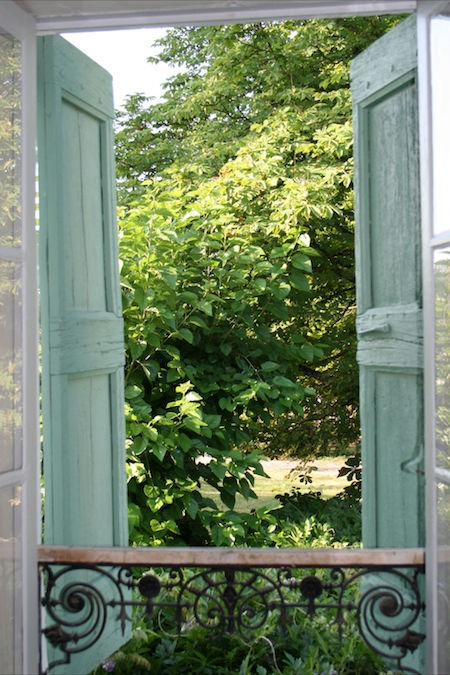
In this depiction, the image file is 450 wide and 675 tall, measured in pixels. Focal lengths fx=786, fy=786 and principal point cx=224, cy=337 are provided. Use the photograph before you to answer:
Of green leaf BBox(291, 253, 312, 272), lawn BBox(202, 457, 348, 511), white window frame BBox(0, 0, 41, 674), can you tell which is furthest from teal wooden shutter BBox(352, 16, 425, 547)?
lawn BBox(202, 457, 348, 511)

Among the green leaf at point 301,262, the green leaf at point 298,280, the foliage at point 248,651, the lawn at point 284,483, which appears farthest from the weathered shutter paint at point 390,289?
the lawn at point 284,483

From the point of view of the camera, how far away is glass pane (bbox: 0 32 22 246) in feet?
6.47

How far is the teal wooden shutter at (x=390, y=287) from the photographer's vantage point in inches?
88.8

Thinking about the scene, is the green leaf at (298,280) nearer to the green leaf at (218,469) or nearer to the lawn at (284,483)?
the green leaf at (218,469)

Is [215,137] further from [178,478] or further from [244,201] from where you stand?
[178,478]

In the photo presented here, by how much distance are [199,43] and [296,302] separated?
2748 millimetres

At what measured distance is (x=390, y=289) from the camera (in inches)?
93.9

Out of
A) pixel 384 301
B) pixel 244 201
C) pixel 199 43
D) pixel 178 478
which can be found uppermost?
pixel 199 43

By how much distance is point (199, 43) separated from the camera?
7.08 m

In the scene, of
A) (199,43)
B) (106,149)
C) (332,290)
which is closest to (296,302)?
(332,290)

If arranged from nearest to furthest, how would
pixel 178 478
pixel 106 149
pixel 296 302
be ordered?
pixel 106 149
pixel 178 478
pixel 296 302

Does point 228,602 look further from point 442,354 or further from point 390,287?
point 390,287

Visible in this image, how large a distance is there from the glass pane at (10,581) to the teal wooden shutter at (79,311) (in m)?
0.26

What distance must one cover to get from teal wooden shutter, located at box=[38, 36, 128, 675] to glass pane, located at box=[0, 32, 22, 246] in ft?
0.69
